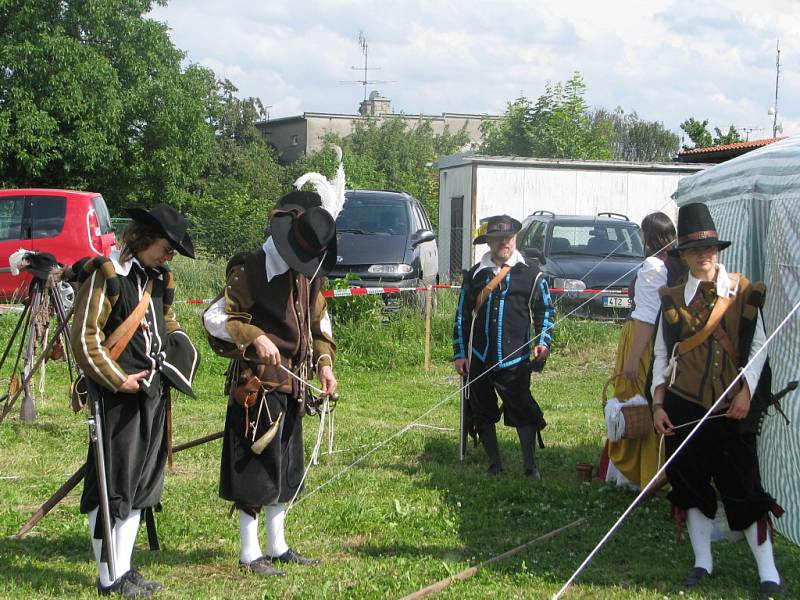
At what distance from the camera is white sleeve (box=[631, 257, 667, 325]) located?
5.74 metres

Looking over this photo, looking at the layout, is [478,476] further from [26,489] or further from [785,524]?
[26,489]

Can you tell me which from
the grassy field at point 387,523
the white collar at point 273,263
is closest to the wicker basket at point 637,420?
the grassy field at point 387,523

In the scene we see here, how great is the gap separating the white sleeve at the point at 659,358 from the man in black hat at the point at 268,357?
5.36 feet

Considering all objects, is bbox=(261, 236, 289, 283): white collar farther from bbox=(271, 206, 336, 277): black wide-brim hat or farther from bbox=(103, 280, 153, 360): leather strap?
bbox=(103, 280, 153, 360): leather strap

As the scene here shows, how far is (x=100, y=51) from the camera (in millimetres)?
26969

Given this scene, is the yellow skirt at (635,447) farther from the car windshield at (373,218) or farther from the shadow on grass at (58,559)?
the car windshield at (373,218)

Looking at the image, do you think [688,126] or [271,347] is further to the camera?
[688,126]

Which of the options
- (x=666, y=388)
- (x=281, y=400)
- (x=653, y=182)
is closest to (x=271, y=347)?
(x=281, y=400)

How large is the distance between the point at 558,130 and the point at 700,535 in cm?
2742

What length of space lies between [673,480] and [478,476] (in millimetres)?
2365

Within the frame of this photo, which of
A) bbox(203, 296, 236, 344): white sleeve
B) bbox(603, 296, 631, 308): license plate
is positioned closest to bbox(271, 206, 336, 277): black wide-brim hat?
bbox(203, 296, 236, 344): white sleeve

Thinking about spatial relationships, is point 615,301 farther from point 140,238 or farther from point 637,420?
point 140,238

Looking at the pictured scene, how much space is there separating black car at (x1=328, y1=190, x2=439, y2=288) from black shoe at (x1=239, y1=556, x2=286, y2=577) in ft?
28.0

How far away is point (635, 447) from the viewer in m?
6.54
